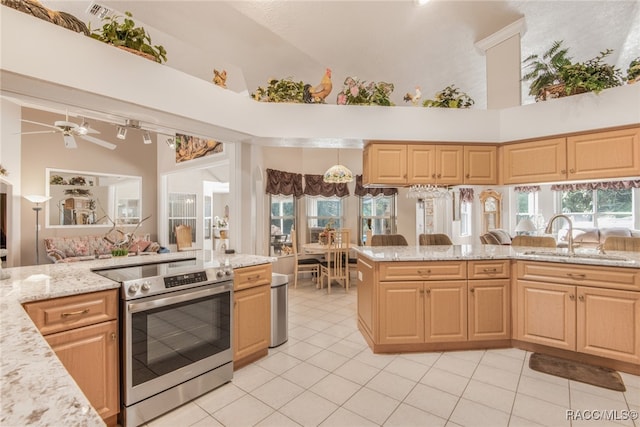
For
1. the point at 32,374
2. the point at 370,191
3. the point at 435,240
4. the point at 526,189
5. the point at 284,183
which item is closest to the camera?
the point at 32,374

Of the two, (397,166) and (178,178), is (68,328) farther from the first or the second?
(178,178)

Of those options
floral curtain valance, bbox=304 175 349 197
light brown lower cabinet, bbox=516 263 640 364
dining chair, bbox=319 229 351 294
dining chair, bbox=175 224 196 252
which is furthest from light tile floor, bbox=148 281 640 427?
dining chair, bbox=175 224 196 252

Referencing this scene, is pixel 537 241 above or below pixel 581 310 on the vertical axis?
above

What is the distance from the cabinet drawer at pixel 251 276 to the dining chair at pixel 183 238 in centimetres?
495

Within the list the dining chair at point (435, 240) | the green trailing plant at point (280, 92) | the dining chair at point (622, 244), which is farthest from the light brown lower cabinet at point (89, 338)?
the dining chair at point (622, 244)

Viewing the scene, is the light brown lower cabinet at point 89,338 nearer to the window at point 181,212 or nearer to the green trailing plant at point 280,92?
the green trailing plant at point 280,92

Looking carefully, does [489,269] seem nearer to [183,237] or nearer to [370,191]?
[370,191]

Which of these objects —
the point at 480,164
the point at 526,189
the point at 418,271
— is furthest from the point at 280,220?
the point at 526,189

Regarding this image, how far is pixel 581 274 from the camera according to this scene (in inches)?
96.3

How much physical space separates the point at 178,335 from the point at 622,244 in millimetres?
4469

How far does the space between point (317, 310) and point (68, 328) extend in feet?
9.41

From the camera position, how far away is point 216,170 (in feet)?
24.5

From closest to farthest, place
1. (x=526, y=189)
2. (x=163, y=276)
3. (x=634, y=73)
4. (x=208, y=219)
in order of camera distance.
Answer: (x=163, y=276)
(x=634, y=73)
(x=526, y=189)
(x=208, y=219)

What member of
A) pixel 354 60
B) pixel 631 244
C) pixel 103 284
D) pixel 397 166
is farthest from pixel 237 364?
pixel 631 244
